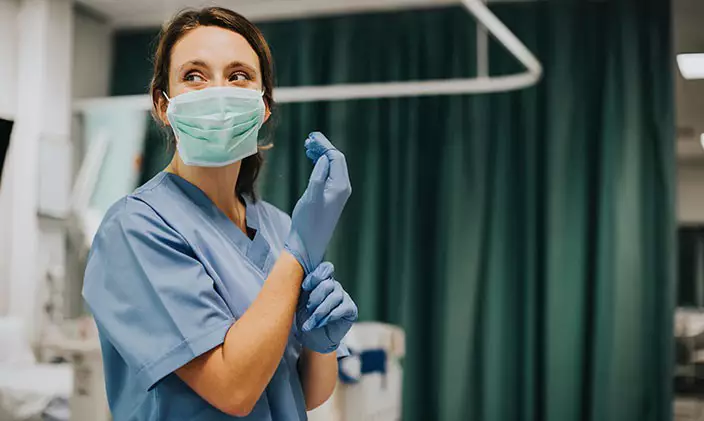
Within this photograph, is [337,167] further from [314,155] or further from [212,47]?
[212,47]

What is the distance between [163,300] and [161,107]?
0.32m

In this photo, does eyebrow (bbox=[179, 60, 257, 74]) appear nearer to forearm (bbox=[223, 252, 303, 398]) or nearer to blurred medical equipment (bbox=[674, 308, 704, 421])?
forearm (bbox=[223, 252, 303, 398])

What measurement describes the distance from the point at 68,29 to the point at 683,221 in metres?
3.01

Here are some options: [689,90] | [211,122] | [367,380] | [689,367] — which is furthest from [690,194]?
[211,122]

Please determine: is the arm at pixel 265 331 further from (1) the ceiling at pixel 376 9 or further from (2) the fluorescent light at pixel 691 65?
(2) the fluorescent light at pixel 691 65

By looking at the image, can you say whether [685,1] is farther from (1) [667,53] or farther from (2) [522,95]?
(2) [522,95]

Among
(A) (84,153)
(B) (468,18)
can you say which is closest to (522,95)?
(B) (468,18)

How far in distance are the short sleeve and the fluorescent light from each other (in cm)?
281

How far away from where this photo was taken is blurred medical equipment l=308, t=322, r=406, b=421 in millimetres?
2291

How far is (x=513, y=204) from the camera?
3.59 metres

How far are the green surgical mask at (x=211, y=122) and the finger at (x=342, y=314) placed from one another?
254mm

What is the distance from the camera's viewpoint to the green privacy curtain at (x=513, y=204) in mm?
3398

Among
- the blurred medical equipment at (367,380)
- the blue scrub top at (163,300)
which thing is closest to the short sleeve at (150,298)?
the blue scrub top at (163,300)

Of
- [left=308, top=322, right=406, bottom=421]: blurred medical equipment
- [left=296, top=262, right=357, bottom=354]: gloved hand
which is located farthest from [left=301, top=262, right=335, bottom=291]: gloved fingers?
[left=308, top=322, right=406, bottom=421]: blurred medical equipment
